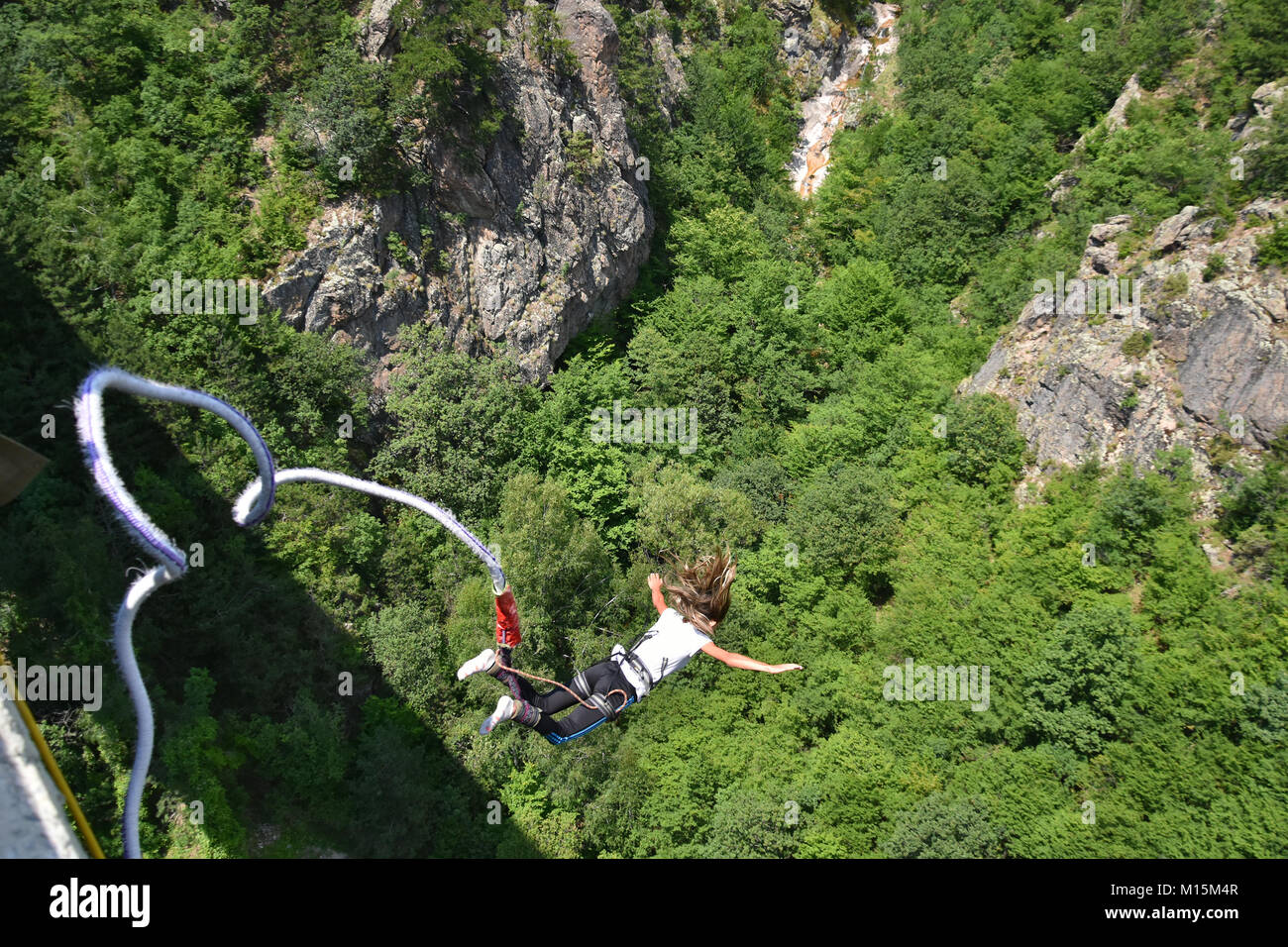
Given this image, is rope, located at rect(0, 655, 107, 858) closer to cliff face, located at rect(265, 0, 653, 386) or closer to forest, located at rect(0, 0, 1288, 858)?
forest, located at rect(0, 0, 1288, 858)

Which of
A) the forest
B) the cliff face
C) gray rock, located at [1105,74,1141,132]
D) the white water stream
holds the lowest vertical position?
the forest

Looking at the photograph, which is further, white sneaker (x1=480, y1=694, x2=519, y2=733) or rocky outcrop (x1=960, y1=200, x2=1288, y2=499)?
rocky outcrop (x1=960, y1=200, x2=1288, y2=499)

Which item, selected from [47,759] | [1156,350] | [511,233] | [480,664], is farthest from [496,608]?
[1156,350]

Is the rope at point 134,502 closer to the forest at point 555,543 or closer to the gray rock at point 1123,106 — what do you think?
the forest at point 555,543

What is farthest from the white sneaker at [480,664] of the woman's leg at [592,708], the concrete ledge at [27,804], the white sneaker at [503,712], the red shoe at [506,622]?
the concrete ledge at [27,804]

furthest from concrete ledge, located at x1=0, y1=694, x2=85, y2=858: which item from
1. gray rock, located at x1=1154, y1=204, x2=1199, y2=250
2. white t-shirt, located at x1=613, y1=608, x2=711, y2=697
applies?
gray rock, located at x1=1154, y1=204, x2=1199, y2=250

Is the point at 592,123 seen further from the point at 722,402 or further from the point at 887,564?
the point at 887,564

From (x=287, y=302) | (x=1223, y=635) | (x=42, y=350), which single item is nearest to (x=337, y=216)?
(x=287, y=302)
